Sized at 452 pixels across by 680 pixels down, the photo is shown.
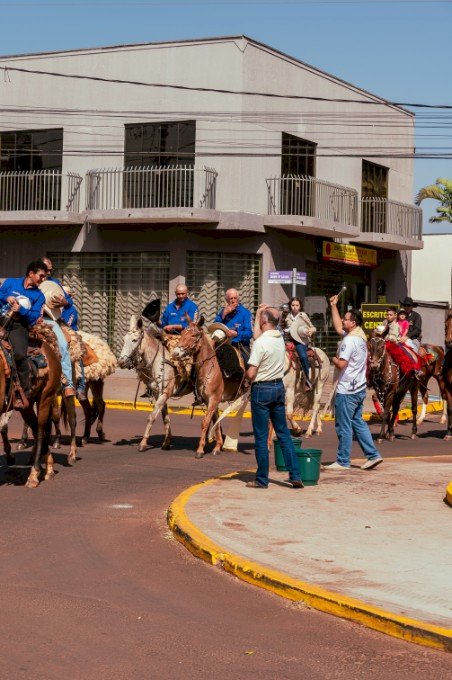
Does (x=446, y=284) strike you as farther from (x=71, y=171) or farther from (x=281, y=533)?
(x=281, y=533)

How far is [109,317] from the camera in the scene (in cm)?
3606

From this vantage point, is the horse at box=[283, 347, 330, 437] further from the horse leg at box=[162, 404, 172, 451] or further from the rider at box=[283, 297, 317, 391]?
the horse leg at box=[162, 404, 172, 451]

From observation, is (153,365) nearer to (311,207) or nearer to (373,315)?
(373,315)

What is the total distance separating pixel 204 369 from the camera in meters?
16.8

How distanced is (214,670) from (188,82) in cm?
3009

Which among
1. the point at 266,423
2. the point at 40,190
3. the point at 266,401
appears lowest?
the point at 266,423

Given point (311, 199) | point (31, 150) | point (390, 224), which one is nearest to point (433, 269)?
point (390, 224)

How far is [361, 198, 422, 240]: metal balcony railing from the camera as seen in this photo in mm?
40500

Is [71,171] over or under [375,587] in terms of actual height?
over

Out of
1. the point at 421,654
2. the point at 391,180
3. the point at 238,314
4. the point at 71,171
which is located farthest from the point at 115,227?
the point at 421,654

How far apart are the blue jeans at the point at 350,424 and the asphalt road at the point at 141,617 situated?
3509mm

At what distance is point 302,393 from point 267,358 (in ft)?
24.5

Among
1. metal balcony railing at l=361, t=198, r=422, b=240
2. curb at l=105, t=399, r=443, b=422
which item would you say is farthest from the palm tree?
curb at l=105, t=399, r=443, b=422

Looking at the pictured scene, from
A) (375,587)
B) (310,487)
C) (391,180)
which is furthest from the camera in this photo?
(391,180)
